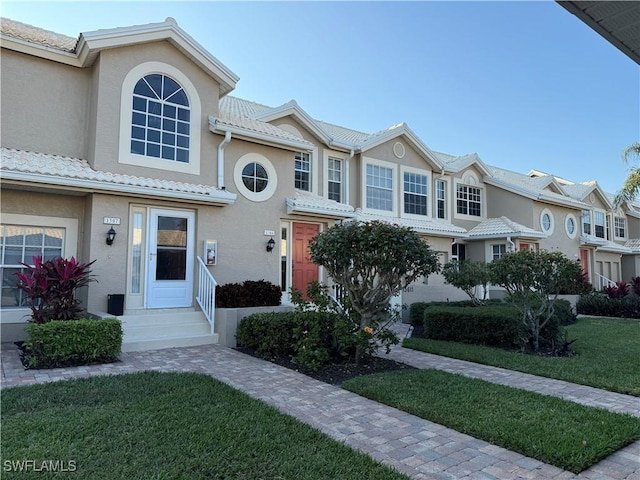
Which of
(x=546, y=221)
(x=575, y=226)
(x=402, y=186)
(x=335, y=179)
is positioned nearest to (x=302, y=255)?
(x=335, y=179)

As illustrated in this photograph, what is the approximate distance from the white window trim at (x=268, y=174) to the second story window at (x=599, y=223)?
23.7m

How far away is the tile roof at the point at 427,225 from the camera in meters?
16.2

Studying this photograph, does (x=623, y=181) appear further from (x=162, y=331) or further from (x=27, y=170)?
(x=27, y=170)

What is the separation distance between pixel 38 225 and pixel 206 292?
12.7ft

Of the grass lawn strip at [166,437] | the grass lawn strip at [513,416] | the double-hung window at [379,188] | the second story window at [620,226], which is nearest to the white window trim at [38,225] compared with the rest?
the grass lawn strip at [166,437]

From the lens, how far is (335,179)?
15844mm

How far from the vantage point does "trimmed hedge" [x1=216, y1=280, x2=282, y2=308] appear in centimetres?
954

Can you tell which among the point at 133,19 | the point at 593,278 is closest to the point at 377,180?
the point at 133,19

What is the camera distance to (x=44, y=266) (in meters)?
7.83

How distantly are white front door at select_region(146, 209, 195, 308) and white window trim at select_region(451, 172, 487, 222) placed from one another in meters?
13.6

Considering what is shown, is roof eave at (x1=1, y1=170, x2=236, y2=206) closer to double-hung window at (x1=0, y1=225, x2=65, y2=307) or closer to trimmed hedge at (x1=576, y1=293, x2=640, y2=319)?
double-hung window at (x1=0, y1=225, x2=65, y2=307)

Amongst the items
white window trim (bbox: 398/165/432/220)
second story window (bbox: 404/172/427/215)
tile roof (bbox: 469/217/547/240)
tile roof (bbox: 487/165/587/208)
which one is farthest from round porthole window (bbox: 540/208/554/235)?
second story window (bbox: 404/172/427/215)

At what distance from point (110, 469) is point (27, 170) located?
6809mm

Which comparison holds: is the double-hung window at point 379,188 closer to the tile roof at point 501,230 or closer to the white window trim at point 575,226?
the tile roof at point 501,230
